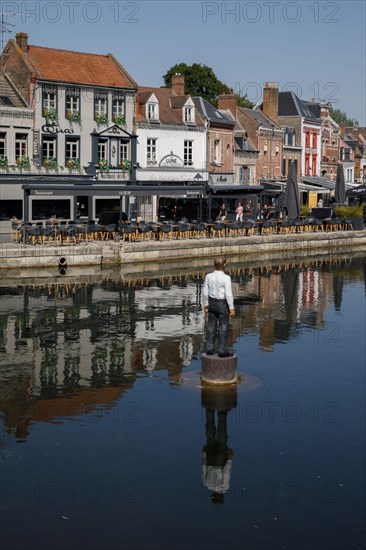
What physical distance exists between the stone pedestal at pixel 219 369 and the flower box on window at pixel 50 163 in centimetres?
3294

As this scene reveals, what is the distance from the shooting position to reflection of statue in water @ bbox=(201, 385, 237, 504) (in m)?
12.2

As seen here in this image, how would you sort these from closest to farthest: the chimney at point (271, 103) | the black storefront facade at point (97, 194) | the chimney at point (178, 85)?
1. the black storefront facade at point (97, 194)
2. the chimney at point (178, 85)
3. the chimney at point (271, 103)

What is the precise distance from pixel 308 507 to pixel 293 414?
4.06 metres

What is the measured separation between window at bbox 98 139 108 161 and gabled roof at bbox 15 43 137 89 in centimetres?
362

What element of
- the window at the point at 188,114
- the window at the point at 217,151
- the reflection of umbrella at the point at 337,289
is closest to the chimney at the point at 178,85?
the window at the point at 188,114

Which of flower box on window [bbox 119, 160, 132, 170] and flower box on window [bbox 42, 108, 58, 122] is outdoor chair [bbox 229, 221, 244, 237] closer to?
flower box on window [bbox 119, 160, 132, 170]

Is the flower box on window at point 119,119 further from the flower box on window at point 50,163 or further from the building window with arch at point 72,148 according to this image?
the flower box on window at point 50,163

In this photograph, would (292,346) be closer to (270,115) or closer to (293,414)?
(293,414)

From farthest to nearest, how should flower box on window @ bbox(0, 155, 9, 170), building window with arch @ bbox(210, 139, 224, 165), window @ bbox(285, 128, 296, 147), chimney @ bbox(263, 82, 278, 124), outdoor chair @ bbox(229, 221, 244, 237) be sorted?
window @ bbox(285, 128, 296, 147), chimney @ bbox(263, 82, 278, 124), building window with arch @ bbox(210, 139, 224, 165), outdoor chair @ bbox(229, 221, 244, 237), flower box on window @ bbox(0, 155, 9, 170)

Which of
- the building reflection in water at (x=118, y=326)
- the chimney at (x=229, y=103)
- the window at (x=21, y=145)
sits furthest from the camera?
the chimney at (x=229, y=103)

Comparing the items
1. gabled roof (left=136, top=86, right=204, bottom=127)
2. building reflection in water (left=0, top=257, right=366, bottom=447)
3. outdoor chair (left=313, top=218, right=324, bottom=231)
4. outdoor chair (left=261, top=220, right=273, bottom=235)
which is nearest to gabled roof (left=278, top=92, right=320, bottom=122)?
gabled roof (left=136, top=86, right=204, bottom=127)

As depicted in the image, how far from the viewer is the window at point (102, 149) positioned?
51.0 m

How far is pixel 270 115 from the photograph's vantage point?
72.3 metres

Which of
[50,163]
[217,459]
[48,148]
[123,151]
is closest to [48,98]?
[48,148]
